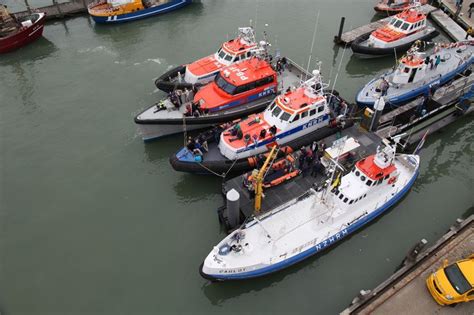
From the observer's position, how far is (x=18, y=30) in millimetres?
25812

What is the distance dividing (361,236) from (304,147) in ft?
14.3

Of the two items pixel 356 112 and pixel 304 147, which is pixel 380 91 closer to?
pixel 356 112

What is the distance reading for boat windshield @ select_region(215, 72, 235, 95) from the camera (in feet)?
57.8

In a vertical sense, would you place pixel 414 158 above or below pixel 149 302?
above

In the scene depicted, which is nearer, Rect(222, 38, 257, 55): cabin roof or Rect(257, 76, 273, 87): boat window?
Rect(257, 76, 273, 87): boat window

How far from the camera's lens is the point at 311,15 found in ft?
95.4

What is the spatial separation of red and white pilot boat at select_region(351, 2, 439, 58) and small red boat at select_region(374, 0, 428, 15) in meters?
4.32

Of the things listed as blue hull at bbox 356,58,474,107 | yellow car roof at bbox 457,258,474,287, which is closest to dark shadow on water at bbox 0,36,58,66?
blue hull at bbox 356,58,474,107

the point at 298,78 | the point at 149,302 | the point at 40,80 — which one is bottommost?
the point at 149,302

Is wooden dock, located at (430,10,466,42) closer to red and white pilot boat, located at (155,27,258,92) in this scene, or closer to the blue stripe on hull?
red and white pilot boat, located at (155,27,258,92)

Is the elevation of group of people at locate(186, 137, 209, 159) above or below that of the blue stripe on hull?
above

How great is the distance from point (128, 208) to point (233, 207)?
5.30 metres

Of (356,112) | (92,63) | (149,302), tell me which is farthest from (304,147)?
(92,63)

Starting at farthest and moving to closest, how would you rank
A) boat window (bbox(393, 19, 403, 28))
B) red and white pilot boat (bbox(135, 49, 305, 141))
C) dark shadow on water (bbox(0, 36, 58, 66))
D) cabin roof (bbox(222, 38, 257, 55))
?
dark shadow on water (bbox(0, 36, 58, 66)), boat window (bbox(393, 19, 403, 28)), cabin roof (bbox(222, 38, 257, 55)), red and white pilot boat (bbox(135, 49, 305, 141))
